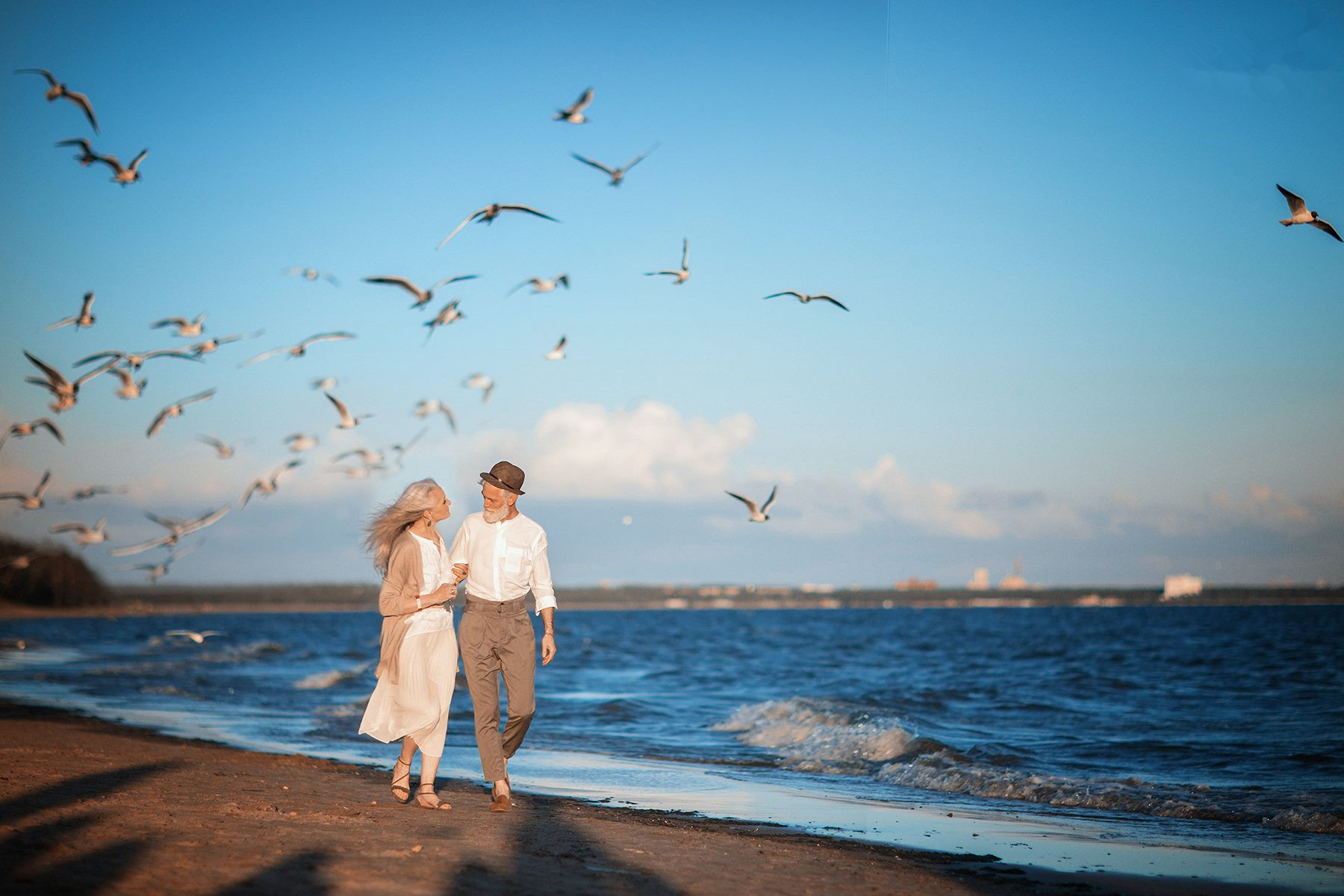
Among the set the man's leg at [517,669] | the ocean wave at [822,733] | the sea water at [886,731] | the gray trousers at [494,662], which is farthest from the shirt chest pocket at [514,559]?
the ocean wave at [822,733]

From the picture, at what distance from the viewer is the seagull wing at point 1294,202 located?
12070mm

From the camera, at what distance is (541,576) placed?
313 inches

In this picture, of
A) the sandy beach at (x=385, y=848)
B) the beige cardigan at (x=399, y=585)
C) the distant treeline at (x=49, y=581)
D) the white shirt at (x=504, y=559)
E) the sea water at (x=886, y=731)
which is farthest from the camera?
the distant treeline at (x=49, y=581)

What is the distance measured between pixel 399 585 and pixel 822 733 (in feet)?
31.4

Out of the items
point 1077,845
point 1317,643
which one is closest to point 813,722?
point 1077,845

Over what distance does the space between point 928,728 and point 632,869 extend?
38.2 ft

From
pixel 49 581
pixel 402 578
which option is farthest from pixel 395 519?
pixel 49 581

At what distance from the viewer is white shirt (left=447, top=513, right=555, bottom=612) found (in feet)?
25.6

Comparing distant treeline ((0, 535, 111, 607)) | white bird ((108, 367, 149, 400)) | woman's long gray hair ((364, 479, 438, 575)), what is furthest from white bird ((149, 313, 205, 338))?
distant treeline ((0, 535, 111, 607))

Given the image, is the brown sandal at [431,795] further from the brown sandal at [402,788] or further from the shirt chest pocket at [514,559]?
the shirt chest pocket at [514,559]

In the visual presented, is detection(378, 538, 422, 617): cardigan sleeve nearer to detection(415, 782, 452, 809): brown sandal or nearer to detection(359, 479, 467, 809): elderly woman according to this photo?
detection(359, 479, 467, 809): elderly woman

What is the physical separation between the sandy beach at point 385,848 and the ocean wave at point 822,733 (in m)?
5.24

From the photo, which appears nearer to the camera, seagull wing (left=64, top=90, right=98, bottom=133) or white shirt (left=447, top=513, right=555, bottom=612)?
white shirt (left=447, top=513, right=555, bottom=612)

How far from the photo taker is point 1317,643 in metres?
45.9
